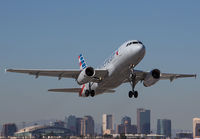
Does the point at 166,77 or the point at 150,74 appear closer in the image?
the point at 150,74

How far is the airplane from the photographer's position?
4986 centimetres

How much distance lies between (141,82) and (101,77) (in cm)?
695

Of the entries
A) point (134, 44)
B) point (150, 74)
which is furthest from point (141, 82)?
point (134, 44)

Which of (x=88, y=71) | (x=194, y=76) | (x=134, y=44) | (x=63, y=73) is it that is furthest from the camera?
(x=194, y=76)

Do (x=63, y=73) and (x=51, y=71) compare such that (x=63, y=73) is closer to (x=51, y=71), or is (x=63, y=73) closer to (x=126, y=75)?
(x=51, y=71)

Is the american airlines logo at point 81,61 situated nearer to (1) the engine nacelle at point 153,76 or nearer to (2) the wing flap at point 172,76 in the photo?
(2) the wing flap at point 172,76

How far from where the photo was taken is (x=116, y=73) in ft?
171

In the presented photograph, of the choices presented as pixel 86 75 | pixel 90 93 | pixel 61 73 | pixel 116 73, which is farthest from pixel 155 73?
pixel 61 73

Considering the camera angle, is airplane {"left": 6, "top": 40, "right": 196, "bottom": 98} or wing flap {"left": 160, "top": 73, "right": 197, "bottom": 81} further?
wing flap {"left": 160, "top": 73, "right": 197, "bottom": 81}

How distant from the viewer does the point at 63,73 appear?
57969mm

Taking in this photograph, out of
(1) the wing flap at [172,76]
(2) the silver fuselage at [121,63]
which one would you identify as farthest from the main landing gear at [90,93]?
(1) the wing flap at [172,76]

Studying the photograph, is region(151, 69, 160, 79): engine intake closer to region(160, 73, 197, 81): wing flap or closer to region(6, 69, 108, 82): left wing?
region(160, 73, 197, 81): wing flap

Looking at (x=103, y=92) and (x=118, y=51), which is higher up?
(x=118, y=51)

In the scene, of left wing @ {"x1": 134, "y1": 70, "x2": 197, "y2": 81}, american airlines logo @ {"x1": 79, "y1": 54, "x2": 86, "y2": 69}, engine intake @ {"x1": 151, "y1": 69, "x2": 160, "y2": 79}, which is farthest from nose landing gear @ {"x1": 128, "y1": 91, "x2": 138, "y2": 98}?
american airlines logo @ {"x1": 79, "y1": 54, "x2": 86, "y2": 69}
